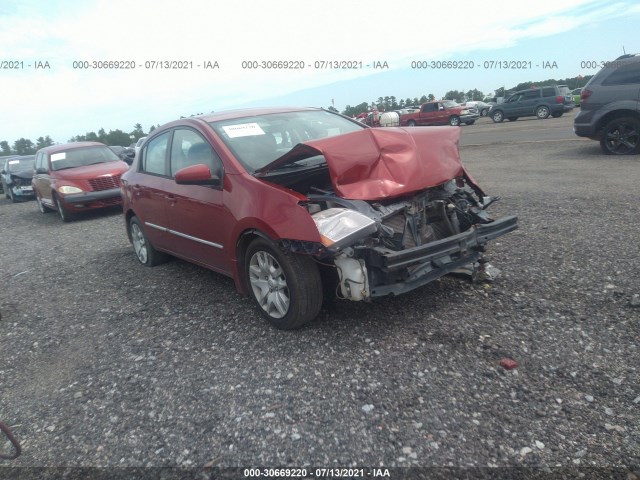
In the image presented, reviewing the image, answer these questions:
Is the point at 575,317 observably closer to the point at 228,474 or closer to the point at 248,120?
the point at 228,474

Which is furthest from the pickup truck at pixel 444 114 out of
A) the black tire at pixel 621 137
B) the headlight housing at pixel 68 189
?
the headlight housing at pixel 68 189

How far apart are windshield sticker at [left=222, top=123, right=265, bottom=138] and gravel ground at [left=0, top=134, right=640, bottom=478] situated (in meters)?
1.52

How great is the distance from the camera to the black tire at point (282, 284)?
355 cm

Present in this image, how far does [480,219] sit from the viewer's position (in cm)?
411

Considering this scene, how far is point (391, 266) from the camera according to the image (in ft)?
10.7

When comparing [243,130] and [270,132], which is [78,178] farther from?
[270,132]

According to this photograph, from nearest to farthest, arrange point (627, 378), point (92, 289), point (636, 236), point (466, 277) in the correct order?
1. point (627, 378)
2. point (466, 277)
3. point (636, 236)
4. point (92, 289)

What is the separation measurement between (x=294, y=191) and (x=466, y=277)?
69.0 inches

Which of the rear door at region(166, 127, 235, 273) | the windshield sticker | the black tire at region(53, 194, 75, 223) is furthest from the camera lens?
the black tire at region(53, 194, 75, 223)

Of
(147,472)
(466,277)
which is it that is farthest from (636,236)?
(147,472)

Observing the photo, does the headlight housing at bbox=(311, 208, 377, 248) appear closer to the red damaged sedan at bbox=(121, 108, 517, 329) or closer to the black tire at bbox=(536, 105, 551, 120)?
the red damaged sedan at bbox=(121, 108, 517, 329)

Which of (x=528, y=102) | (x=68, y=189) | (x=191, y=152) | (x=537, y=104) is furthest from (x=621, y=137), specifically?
(x=528, y=102)

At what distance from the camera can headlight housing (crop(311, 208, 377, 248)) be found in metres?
3.23

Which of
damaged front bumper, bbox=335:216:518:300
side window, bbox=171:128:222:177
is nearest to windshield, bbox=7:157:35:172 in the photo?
side window, bbox=171:128:222:177
